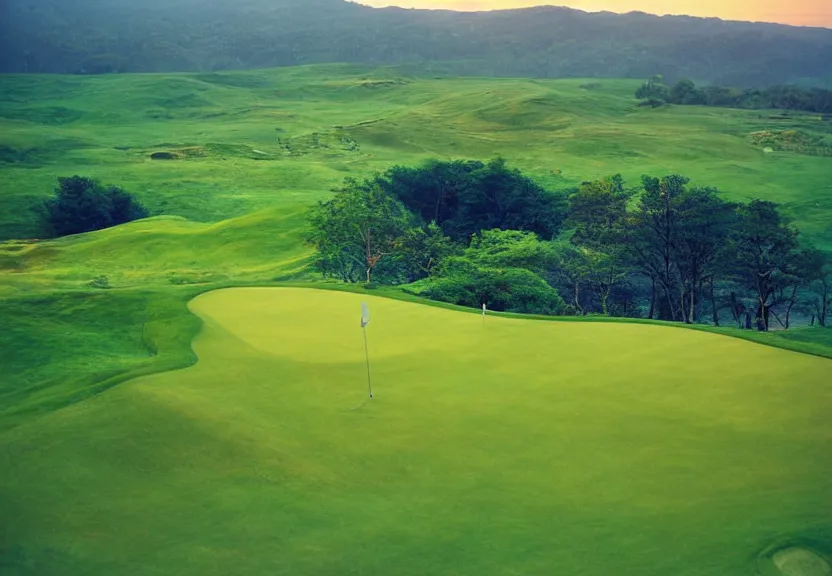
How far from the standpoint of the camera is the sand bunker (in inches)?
332

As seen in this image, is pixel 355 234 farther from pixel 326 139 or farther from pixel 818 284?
pixel 326 139

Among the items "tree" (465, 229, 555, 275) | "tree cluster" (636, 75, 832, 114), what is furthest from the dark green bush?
"tree cluster" (636, 75, 832, 114)

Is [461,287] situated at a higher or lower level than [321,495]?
lower

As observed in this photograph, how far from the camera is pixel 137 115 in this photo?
458 feet

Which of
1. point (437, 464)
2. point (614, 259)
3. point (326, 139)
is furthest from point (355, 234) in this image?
point (326, 139)

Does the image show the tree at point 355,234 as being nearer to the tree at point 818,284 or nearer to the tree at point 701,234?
the tree at point 701,234

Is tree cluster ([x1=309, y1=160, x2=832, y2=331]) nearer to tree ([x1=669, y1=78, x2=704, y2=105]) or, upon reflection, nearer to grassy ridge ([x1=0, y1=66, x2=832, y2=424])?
grassy ridge ([x1=0, y1=66, x2=832, y2=424])

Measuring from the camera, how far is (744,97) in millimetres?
A: 142875

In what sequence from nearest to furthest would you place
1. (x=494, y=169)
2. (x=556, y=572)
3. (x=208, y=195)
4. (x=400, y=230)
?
(x=556, y=572), (x=400, y=230), (x=494, y=169), (x=208, y=195)

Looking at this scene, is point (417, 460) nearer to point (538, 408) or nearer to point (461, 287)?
point (538, 408)

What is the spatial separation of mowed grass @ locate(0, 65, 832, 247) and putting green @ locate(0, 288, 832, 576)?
1831 inches

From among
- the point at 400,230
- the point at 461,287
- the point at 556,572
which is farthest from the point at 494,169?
the point at 556,572

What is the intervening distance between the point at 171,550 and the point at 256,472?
207 cm

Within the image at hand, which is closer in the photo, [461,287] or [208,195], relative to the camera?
[461,287]
